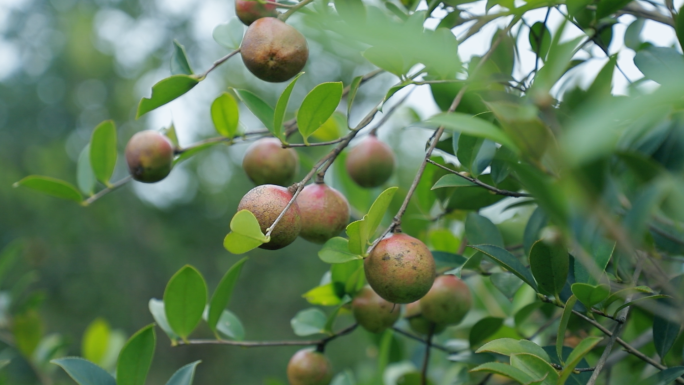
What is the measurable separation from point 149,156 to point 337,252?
30 centimetres

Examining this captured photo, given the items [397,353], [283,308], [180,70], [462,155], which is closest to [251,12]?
[180,70]

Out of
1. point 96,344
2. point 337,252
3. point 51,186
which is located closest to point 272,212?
point 337,252

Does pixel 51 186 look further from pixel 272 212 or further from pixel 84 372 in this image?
pixel 272 212

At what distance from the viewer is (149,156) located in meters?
0.60

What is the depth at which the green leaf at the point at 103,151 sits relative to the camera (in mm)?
658

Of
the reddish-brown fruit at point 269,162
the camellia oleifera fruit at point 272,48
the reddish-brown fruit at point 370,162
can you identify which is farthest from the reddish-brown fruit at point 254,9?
the reddish-brown fruit at point 370,162

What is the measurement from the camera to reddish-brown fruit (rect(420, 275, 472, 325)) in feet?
1.92

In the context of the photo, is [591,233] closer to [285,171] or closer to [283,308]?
[285,171]

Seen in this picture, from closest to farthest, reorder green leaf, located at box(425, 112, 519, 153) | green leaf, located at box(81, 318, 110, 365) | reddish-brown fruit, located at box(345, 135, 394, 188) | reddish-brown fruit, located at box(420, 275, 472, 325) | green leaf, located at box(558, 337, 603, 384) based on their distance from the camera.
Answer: green leaf, located at box(425, 112, 519, 153), green leaf, located at box(558, 337, 603, 384), reddish-brown fruit, located at box(420, 275, 472, 325), reddish-brown fruit, located at box(345, 135, 394, 188), green leaf, located at box(81, 318, 110, 365)

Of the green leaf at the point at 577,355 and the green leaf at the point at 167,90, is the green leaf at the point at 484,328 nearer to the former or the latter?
the green leaf at the point at 577,355

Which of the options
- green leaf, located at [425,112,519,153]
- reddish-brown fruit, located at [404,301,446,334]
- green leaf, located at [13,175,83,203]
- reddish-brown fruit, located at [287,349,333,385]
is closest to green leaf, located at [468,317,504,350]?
reddish-brown fruit, located at [404,301,446,334]

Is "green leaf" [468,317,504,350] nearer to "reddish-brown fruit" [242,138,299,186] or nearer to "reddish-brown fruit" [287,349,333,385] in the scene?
"reddish-brown fruit" [287,349,333,385]

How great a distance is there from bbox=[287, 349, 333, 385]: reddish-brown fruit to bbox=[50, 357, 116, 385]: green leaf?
0.21 metres

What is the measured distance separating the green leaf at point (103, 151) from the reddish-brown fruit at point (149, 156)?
69 millimetres
